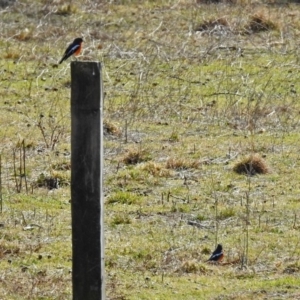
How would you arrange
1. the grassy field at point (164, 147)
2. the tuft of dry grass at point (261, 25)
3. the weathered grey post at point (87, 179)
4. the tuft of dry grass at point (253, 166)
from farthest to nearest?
the tuft of dry grass at point (261, 25), the tuft of dry grass at point (253, 166), the grassy field at point (164, 147), the weathered grey post at point (87, 179)

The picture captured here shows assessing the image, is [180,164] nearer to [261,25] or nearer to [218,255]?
[218,255]

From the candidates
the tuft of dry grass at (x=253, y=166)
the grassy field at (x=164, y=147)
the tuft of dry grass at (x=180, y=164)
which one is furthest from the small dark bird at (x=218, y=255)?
the tuft of dry grass at (x=180, y=164)

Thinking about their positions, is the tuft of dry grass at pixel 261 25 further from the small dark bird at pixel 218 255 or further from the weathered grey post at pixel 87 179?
the weathered grey post at pixel 87 179

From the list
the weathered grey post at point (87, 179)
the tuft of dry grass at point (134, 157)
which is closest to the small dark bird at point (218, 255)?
the weathered grey post at point (87, 179)

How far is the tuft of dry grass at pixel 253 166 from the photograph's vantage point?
12.3 meters

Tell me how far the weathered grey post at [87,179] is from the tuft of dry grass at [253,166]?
18.5 ft

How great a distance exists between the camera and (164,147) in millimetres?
13570

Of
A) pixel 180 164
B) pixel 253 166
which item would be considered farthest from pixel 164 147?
pixel 253 166

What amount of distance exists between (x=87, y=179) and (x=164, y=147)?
699 cm

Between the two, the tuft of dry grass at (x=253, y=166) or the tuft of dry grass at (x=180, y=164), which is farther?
the tuft of dry grass at (x=180, y=164)

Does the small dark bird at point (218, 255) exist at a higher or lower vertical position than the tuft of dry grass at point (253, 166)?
lower

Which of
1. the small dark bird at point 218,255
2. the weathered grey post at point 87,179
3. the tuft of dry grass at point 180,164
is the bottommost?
the small dark bird at point 218,255

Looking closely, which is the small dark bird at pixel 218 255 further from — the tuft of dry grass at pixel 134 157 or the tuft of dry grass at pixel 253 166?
the tuft of dry grass at pixel 134 157

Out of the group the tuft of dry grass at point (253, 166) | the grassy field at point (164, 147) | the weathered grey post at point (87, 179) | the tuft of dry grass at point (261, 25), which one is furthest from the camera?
the tuft of dry grass at point (261, 25)
